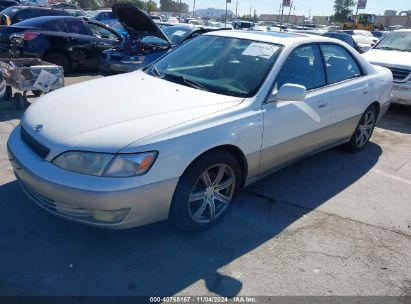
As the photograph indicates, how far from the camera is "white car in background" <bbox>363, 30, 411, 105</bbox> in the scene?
7.34 meters

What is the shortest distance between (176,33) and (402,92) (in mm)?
6024

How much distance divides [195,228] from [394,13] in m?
83.0

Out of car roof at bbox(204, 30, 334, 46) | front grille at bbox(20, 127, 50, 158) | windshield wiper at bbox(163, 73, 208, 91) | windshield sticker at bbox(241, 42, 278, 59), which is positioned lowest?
front grille at bbox(20, 127, 50, 158)

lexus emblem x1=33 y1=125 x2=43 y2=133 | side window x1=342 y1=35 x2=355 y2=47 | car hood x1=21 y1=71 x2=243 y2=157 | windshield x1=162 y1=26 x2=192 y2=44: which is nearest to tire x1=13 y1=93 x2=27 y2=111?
car hood x1=21 y1=71 x2=243 y2=157

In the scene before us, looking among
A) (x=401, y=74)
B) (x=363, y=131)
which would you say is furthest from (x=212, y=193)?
(x=401, y=74)

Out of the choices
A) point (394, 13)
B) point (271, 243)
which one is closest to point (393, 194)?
point (271, 243)

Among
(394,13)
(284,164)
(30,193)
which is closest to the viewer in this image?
(30,193)

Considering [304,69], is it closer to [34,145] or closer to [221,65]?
[221,65]

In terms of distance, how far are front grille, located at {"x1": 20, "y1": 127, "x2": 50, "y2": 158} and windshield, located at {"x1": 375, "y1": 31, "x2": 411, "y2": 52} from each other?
843 centimetres

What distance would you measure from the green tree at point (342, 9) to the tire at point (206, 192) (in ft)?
250

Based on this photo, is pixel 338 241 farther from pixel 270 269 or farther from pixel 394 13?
pixel 394 13

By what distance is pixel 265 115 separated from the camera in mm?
3396

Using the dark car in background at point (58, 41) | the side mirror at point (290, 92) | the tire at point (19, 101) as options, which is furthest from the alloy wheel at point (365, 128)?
A: the dark car in background at point (58, 41)

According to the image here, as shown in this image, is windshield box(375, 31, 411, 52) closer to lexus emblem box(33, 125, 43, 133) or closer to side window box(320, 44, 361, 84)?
side window box(320, 44, 361, 84)
